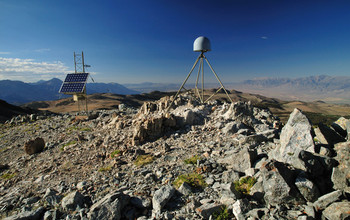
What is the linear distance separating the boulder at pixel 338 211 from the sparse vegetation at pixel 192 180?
11.8ft

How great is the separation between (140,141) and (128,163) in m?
2.84

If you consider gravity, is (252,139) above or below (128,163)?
above

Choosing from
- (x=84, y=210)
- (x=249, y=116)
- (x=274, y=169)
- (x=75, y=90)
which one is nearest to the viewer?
(x=274, y=169)

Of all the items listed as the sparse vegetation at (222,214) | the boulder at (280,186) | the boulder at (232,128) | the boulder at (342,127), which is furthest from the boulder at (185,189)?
the boulder at (342,127)

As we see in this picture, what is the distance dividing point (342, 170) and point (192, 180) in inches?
191

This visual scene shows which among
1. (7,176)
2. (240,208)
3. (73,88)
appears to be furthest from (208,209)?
(73,88)

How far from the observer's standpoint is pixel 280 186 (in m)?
5.20

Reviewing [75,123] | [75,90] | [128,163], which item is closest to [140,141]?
[128,163]

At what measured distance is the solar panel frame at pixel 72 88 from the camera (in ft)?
79.7

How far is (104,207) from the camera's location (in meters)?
5.57

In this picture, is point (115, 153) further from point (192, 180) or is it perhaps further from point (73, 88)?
point (73, 88)

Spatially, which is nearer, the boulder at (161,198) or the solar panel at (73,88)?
the boulder at (161,198)

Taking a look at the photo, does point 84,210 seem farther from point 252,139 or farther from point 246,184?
point 252,139

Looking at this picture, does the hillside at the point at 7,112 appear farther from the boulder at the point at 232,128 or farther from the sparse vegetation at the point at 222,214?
the sparse vegetation at the point at 222,214
